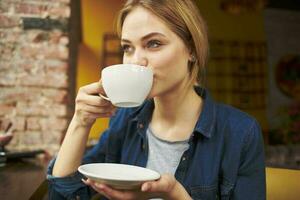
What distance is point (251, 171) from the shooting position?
0.86 metres

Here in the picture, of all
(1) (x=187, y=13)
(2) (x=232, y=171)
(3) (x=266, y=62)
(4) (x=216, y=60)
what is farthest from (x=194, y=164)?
(3) (x=266, y=62)

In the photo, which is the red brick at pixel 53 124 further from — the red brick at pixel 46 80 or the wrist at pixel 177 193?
the wrist at pixel 177 193

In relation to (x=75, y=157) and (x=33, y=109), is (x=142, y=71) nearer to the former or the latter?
(x=75, y=157)

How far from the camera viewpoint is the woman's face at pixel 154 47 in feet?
2.72

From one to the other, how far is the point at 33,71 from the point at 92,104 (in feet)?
3.01

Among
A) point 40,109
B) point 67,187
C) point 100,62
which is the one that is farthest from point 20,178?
point 100,62

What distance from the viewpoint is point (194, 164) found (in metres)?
0.91

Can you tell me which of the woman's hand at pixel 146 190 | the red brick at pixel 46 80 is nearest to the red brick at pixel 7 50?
the red brick at pixel 46 80

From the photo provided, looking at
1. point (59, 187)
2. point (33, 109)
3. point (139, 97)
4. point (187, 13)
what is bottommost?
point (59, 187)

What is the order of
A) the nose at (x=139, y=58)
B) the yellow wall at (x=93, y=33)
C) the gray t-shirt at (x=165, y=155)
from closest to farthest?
the nose at (x=139, y=58), the gray t-shirt at (x=165, y=155), the yellow wall at (x=93, y=33)

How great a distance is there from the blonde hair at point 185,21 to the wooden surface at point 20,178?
0.47 metres

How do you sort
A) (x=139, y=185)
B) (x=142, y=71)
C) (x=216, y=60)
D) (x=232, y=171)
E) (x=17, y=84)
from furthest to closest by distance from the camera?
(x=216, y=60), (x=17, y=84), (x=232, y=171), (x=142, y=71), (x=139, y=185)

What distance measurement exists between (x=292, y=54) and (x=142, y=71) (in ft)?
17.0

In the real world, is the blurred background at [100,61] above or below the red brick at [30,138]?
above
